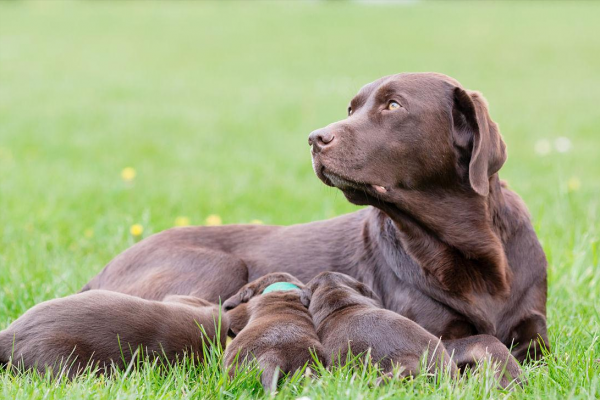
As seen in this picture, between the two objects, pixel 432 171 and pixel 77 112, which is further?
pixel 77 112

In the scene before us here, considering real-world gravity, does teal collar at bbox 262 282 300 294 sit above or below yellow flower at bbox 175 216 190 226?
above

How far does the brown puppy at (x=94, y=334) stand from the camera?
321 centimetres

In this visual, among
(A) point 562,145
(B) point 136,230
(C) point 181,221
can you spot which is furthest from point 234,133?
(B) point 136,230

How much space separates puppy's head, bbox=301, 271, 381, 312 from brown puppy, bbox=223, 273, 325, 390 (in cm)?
6

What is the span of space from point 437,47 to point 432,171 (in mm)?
18708

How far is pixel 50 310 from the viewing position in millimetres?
3291

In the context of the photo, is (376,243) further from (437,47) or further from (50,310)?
(437,47)

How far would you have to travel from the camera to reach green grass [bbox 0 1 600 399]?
349 centimetres

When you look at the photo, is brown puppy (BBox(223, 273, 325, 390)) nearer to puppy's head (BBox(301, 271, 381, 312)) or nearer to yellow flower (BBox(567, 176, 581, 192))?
puppy's head (BBox(301, 271, 381, 312))

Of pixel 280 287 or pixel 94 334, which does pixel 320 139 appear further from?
pixel 94 334

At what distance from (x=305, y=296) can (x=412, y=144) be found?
863mm

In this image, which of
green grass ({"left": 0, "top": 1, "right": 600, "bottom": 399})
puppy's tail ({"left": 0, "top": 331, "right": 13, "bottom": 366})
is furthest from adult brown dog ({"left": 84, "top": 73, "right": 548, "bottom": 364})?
puppy's tail ({"left": 0, "top": 331, "right": 13, "bottom": 366})

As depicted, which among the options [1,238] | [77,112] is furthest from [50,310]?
[77,112]

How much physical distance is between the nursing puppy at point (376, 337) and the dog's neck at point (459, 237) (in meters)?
0.52
